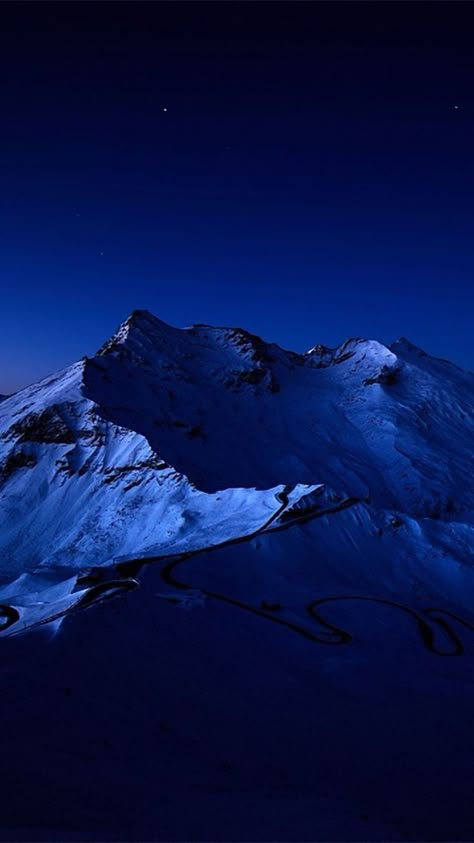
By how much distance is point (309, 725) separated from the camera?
20.4m

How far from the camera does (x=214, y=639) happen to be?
3102 cm

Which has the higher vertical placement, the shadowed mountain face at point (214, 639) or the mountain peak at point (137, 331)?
the mountain peak at point (137, 331)

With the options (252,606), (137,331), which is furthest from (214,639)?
(137,331)

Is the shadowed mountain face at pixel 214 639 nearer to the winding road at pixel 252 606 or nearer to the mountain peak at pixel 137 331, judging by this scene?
the winding road at pixel 252 606

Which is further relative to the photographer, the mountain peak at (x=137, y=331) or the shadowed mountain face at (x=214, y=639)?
the mountain peak at (x=137, y=331)

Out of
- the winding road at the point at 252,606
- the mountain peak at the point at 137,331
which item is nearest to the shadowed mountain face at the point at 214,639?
the winding road at the point at 252,606

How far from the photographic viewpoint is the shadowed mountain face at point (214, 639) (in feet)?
39.0

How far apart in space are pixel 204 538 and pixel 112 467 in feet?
128

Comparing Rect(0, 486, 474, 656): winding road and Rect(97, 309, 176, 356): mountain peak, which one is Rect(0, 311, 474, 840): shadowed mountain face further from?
Rect(97, 309, 176, 356): mountain peak

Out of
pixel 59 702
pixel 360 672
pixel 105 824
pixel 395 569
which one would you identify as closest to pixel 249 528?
pixel 395 569

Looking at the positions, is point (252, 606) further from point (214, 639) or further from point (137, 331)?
point (137, 331)

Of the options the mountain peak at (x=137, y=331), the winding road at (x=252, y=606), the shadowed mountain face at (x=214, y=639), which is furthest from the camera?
the mountain peak at (x=137, y=331)

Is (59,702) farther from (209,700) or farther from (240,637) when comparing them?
(240,637)

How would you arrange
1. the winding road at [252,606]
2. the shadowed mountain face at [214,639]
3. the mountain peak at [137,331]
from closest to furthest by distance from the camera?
the shadowed mountain face at [214,639]
the winding road at [252,606]
the mountain peak at [137,331]
